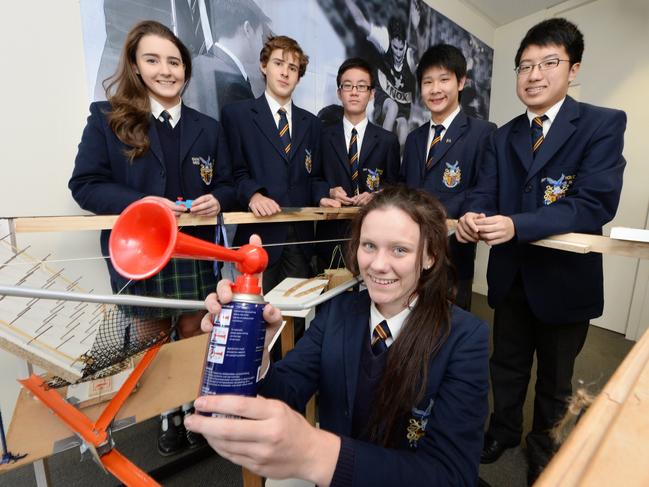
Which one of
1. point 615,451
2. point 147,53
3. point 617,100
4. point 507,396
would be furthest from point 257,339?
point 617,100

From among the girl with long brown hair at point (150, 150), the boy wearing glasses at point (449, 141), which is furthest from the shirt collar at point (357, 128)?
the girl with long brown hair at point (150, 150)

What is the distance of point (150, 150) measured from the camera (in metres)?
1.57

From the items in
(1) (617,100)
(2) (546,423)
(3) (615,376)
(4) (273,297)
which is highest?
(1) (617,100)

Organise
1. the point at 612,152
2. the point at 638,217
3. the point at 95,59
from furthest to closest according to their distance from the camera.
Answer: the point at 638,217 → the point at 95,59 → the point at 612,152

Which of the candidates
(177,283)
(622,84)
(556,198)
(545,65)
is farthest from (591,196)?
(622,84)

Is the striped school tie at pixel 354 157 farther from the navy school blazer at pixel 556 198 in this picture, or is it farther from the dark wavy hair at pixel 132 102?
the dark wavy hair at pixel 132 102

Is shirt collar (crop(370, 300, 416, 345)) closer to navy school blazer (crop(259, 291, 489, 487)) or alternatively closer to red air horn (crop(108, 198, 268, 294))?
navy school blazer (crop(259, 291, 489, 487))

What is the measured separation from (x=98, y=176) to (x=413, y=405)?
5.26 ft

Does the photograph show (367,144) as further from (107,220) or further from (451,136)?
(107,220)

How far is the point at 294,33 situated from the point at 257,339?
2721 mm

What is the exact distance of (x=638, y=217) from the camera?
340 centimetres

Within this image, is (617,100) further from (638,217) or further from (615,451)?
(615,451)

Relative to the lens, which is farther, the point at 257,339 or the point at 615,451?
the point at 257,339

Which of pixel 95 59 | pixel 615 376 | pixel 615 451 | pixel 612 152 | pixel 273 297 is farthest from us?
pixel 95 59
